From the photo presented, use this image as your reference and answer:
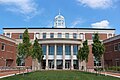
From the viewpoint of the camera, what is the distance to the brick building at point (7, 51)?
46.8 meters

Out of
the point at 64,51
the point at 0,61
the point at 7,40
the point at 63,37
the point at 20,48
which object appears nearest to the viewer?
the point at 20,48

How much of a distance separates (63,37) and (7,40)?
19.0 meters

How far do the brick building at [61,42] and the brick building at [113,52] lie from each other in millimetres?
7867

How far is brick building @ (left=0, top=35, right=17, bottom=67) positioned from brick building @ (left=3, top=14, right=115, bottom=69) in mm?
4382

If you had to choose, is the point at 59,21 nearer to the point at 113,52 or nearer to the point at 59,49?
the point at 59,49

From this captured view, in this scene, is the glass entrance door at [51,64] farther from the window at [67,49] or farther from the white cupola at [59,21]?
the white cupola at [59,21]

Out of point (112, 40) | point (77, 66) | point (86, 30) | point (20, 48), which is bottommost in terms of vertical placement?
point (77, 66)

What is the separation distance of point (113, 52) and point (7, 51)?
2676 centimetres

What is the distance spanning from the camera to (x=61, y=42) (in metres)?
56.6

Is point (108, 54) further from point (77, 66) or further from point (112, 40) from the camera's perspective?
point (77, 66)

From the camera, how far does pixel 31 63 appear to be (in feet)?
192

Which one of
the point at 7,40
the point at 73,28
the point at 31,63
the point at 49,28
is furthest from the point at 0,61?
the point at 73,28

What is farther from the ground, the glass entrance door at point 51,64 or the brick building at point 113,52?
the brick building at point 113,52

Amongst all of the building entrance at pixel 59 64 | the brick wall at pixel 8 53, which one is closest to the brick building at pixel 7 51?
the brick wall at pixel 8 53
